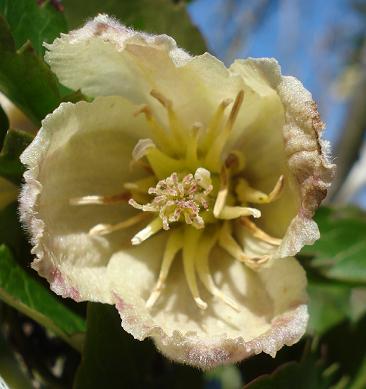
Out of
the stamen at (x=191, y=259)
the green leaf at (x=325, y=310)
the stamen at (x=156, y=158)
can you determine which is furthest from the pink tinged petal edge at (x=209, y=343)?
the green leaf at (x=325, y=310)

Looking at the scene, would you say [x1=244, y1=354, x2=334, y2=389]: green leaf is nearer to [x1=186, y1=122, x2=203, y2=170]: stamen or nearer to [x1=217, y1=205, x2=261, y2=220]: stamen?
[x1=217, y1=205, x2=261, y2=220]: stamen

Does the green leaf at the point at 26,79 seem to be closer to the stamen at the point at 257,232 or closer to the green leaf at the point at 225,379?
the stamen at the point at 257,232

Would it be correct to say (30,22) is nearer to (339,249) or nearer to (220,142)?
(220,142)

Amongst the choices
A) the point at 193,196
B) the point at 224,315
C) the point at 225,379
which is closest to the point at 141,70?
the point at 193,196

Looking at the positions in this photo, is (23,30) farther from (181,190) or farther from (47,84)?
(181,190)

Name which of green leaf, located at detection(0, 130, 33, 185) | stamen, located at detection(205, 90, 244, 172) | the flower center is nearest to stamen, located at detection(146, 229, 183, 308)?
the flower center

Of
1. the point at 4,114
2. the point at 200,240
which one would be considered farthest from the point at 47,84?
the point at 200,240

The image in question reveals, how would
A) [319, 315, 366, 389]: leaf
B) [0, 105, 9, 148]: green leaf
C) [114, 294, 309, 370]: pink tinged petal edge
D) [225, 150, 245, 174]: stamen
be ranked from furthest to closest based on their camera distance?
[319, 315, 366, 389]: leaf
[225, 150, 245, 174]: stamen
[0, 105, 9, 148]: green leaf
[114, 294, 309, 370]: pink tinged petal edge

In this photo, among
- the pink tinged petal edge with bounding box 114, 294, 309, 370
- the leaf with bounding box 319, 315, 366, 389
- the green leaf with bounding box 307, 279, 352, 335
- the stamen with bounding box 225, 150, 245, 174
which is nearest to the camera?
the pink tinged petal edge with bounding box 114, 294, 309, 370
